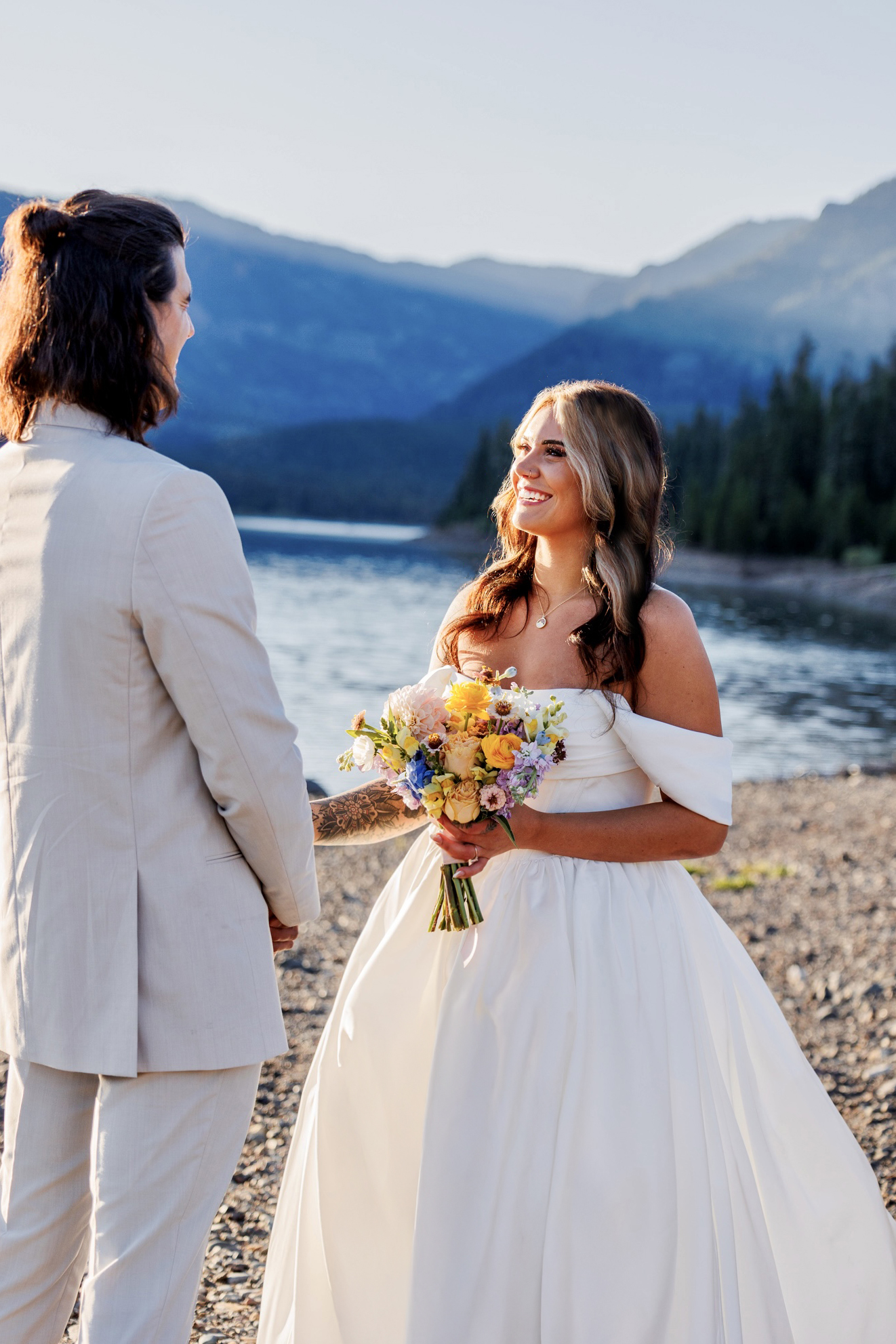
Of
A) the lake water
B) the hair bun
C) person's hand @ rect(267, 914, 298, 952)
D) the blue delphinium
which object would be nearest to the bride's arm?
the blue delphinium

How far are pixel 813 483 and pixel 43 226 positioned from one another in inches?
3772

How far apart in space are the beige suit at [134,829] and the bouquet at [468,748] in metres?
0.54

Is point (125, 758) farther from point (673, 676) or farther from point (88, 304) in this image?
point (673, 676)

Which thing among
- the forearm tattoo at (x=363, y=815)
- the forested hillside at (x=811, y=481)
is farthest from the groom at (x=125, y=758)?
the forested hillside at (x=811, y=481)

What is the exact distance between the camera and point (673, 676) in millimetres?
2861

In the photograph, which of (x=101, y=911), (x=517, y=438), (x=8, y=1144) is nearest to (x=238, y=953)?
(x=101, y=911)

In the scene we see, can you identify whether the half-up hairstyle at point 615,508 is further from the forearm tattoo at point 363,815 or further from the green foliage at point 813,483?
the green foliage at point 813,483

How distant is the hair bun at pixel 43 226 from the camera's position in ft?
6.60

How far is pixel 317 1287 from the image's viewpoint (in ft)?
8.91

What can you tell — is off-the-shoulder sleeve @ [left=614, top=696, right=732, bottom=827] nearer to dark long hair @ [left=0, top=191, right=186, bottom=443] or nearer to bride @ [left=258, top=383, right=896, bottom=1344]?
bride @ [left=258, top=383, right=896, bottom=1344]

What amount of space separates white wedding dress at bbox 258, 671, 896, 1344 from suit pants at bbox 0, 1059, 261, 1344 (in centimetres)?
60

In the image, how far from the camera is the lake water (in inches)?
874

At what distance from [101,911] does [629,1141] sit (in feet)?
4.06

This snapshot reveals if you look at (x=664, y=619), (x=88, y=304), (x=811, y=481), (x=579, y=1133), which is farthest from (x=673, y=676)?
(x=811, y=481)
